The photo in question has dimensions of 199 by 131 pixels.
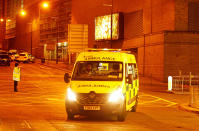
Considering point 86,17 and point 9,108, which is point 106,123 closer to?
point 9,108

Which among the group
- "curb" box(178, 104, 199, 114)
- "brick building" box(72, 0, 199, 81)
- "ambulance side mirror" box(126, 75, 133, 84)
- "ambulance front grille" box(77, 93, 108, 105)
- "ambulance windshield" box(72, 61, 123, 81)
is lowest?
"curb" box(178, 104, 199, 114)

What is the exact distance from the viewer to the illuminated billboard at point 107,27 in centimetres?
4838

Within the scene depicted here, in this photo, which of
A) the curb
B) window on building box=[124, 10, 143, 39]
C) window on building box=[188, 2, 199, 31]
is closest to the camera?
the curb

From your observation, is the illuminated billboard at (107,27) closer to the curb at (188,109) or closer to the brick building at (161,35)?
the brick building at (161,35)

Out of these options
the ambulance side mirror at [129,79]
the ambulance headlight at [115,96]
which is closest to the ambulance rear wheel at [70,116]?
the ambulance headlight at [115,96]

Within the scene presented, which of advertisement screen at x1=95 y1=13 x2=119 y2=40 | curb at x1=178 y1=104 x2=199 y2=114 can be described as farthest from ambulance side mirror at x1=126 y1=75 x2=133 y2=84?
advertisement screen at x1=95 y1=13 x2=119 y2=40

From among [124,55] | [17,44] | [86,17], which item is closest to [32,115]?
[124,55]

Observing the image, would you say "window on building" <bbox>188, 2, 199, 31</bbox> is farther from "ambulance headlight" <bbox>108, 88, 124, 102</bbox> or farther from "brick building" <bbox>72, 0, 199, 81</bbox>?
"ambulance headlight" <bbox>108, 88, 124, 102</bbox>

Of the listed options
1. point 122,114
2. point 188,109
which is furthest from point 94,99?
point 188,109

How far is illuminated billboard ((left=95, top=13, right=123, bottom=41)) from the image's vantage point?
48375 millimetres

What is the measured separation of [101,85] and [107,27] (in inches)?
1569

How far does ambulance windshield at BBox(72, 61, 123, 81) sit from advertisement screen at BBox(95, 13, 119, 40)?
36.1 m

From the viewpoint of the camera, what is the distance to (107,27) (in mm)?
50844

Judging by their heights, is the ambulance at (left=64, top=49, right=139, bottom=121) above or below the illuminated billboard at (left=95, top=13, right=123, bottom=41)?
below
